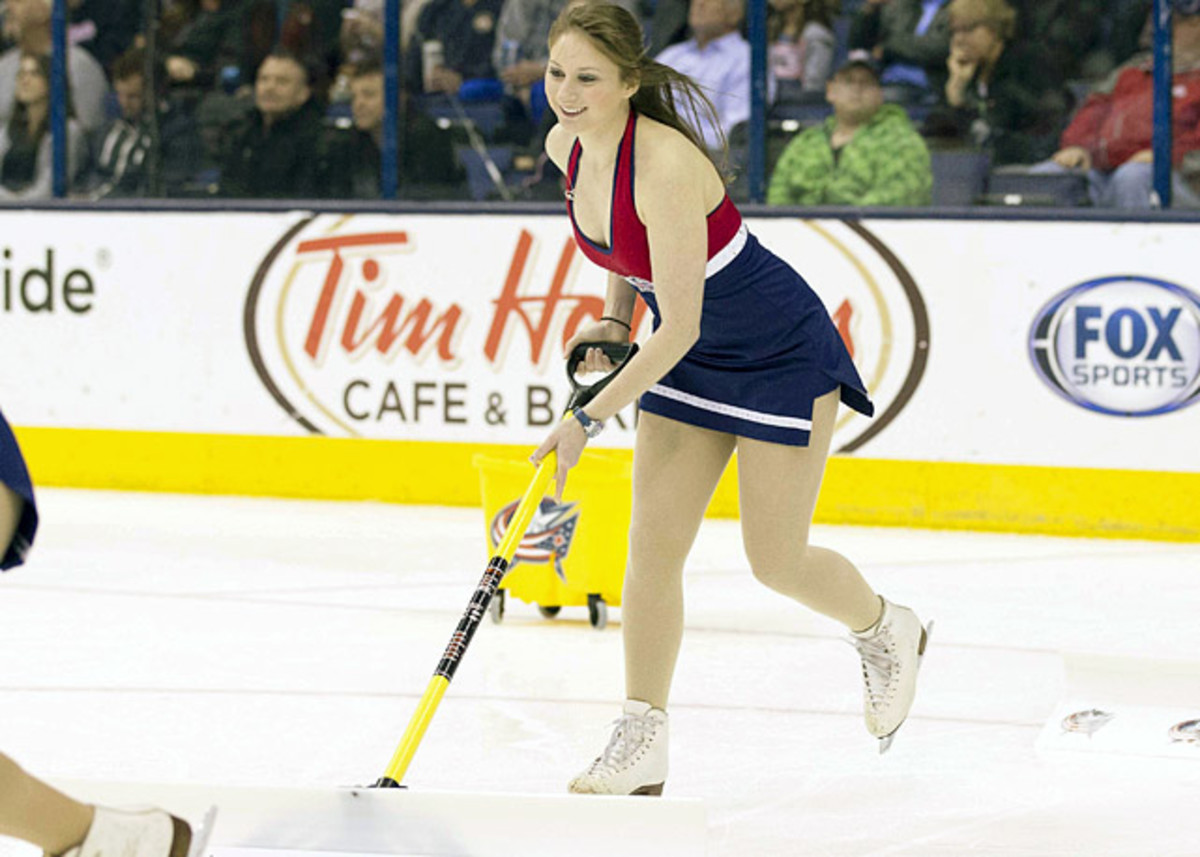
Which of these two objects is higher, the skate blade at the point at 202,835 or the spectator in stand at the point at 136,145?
the spectator in stand at the point at 136,145

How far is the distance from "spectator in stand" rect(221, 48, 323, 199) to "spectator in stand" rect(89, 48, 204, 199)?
Result: 174mm

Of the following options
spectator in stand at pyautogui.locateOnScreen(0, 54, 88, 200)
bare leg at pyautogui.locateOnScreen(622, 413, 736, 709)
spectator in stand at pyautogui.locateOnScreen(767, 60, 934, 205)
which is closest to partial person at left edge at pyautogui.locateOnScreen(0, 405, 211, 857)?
bare leg at pyautogui.locateOnScreen(622, 413, 736, 709)

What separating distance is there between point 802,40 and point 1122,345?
146cm

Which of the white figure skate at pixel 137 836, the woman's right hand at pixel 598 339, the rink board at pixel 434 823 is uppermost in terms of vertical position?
the woman's right hand at pixel 598 339

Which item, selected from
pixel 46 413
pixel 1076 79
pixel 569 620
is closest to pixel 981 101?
pixel 1076 79

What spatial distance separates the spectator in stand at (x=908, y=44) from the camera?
21.4 feet

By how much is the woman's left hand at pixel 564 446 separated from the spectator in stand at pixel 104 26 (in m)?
4.98

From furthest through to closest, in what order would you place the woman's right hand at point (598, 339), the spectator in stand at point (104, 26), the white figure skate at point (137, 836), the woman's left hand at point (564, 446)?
the spectator in stand at point (104, 26)
the woman's right hand at point (598, 339)
the woman's left hand at point (564, 446)
the white figure skate at point (137, 836)

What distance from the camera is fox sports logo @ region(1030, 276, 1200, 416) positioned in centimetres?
614

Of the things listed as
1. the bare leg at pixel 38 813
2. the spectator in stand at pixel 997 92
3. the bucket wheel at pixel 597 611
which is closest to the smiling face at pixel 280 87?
the spectator in stand at pixel 997 92

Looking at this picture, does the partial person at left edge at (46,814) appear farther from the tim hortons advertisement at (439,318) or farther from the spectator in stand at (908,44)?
the spectator in stand at (908,44)

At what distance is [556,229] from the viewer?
6.78 m

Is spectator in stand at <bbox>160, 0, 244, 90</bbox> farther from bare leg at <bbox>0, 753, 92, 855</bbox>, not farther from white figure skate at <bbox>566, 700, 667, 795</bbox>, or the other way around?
bare leg at <bbox>0, 753, 92, 855</bbox>

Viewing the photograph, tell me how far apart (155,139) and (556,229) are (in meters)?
1.66
